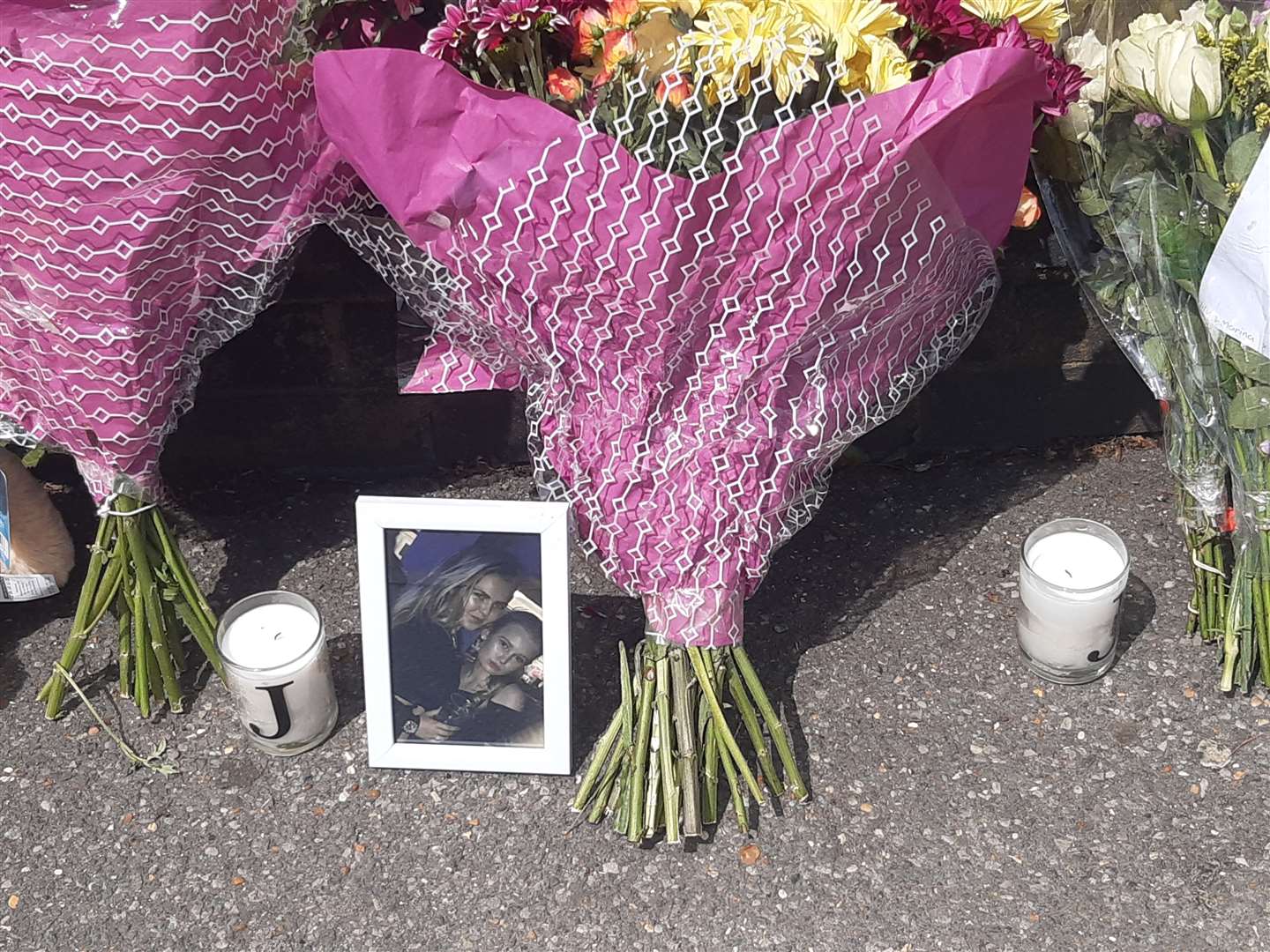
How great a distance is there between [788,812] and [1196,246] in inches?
42.3

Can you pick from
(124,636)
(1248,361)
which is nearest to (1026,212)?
(1248,361)

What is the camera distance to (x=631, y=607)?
2.46 metres

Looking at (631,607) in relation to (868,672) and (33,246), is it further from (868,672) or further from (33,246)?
(33,246)

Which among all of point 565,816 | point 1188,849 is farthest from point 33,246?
point 1188,849

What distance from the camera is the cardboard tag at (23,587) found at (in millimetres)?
2391

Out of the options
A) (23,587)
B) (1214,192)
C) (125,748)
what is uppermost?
(1214,192)

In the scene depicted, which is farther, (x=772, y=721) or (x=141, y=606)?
(x=141, y=606)

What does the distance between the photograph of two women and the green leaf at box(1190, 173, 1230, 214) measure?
110 centimetres

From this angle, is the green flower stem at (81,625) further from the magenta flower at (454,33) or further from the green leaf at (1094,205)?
the green leaf at (1094,205)

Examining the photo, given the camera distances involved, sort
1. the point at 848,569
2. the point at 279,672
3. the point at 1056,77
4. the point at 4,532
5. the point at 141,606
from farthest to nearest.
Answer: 1. the point at 848,569
2. the point at 4,532
3. the point at 141,606
4. the point at 279,672
5. the point at 1056,77

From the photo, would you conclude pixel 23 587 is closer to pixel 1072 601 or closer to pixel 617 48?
pixel 617 48

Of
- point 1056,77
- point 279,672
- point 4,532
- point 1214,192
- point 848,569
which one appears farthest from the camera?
point 848,569

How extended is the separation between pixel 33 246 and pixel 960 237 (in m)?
1.29

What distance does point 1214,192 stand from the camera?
1.88 metres
